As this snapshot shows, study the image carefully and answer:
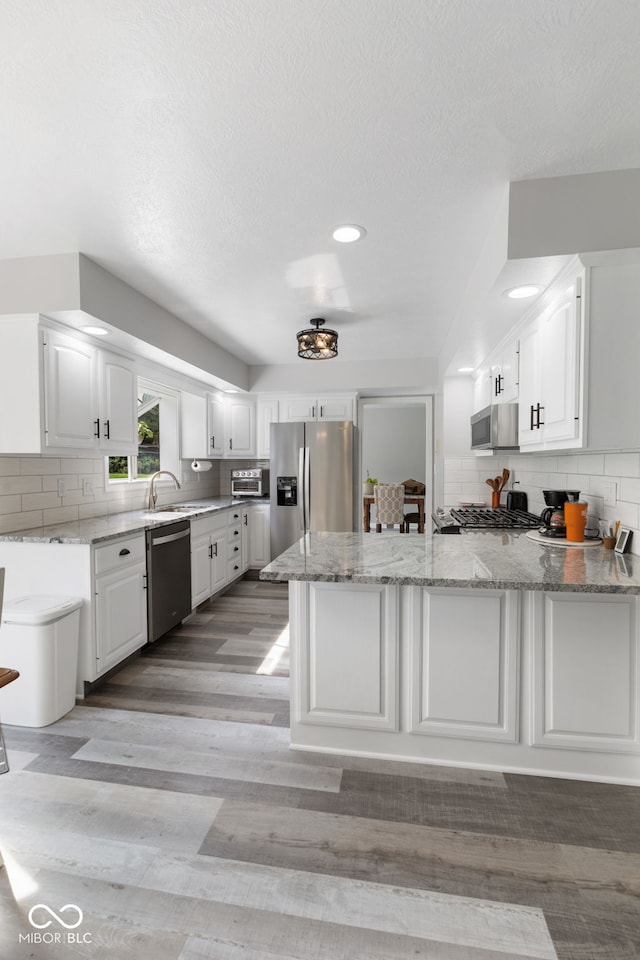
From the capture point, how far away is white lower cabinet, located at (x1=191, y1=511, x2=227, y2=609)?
3.90 metres

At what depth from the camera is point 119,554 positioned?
286cm

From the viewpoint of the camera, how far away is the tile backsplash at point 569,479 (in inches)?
84.2

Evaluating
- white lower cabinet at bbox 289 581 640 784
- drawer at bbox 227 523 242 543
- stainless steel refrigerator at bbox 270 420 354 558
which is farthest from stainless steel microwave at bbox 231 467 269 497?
white lower cabinet at bbox 289 581 640 784

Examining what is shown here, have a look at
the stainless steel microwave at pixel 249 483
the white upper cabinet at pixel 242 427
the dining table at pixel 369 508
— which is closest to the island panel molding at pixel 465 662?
the stainless steel microwave at pixel 249 483

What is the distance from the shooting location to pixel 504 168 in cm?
173

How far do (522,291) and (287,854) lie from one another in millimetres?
2401

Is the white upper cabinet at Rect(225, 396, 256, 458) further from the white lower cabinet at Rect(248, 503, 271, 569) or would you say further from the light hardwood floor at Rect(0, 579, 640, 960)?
the light hardwood floor at Rect(0, 579, 640, 960)

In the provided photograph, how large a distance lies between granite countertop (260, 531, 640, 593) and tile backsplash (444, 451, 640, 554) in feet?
0.72

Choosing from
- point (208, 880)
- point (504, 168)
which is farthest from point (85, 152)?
point (208, 880)

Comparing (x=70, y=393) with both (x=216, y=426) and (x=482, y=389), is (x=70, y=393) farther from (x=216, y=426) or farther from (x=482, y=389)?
(x=482, y=389)

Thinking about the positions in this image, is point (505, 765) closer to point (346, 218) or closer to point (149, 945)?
point (149, 945)

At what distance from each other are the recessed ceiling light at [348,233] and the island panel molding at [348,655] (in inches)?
65.2

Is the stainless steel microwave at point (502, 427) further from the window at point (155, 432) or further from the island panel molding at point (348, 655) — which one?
the window at point (155, 432)

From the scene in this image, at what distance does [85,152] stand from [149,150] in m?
0.23
